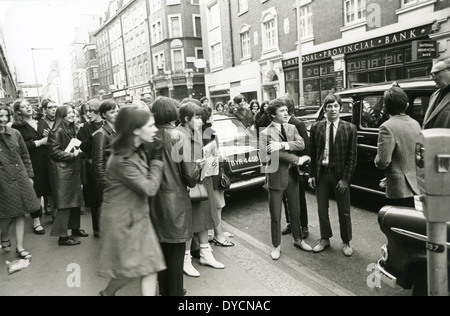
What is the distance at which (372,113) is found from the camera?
5598mm

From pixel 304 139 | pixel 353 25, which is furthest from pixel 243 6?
pixel 304 139

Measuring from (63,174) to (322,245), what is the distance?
3.49 metres

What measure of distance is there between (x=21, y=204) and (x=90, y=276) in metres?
1.31

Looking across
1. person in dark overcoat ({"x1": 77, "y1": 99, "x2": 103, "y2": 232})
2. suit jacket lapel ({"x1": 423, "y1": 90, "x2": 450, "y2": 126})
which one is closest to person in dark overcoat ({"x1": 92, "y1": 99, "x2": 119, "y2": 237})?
person in dark overcoat ({"x1": 77, "y1": 99, "x2": 103, "y2": 232})

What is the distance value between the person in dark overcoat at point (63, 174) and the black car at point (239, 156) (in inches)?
95.9

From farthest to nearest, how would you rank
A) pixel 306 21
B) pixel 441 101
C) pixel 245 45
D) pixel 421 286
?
1. pixel 245 45
2. pixel 306 21
3. pixel 441 101
4. pixel 421 286

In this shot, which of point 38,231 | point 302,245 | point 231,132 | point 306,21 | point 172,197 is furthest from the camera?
point 306,21

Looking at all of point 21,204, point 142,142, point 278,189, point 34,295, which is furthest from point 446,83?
point 21,204

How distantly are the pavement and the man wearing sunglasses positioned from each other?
1.92 meters

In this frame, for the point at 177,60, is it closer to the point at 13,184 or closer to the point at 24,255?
the point at 13,184

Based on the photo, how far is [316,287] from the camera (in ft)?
11.1

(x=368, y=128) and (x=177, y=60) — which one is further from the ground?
(x=177, y=60)

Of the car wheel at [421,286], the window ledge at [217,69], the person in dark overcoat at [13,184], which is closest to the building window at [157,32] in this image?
the window ledge at [217,69]
